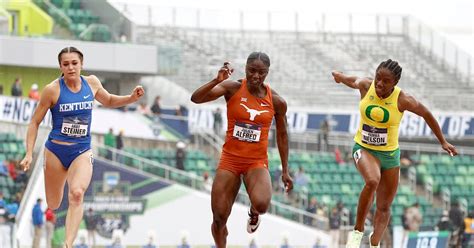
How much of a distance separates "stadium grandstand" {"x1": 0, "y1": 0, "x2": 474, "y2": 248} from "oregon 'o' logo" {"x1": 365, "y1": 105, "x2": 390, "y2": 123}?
14805 mm

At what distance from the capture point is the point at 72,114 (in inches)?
584

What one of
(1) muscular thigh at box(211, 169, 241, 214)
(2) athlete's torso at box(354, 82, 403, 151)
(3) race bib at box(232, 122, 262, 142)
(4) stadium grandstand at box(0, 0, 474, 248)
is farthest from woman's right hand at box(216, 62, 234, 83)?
(4) stadium grandstand at box(0, 0, 474, 248)

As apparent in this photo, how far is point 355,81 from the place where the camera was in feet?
52.5

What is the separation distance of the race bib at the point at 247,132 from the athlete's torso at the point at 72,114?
175cm

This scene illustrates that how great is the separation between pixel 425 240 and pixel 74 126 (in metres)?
16.7

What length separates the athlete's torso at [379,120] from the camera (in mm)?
15688

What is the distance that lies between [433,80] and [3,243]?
22671 mm

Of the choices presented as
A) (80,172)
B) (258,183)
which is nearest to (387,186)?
(258,183)

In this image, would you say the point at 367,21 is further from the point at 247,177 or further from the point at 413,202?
the point at 247,177

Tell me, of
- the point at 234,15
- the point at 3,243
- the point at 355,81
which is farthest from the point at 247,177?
the point at 234,15

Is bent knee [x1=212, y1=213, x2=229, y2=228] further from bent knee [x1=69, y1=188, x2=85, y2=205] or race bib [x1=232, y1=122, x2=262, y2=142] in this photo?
bent knee [x1=69, y1=188, x2=85, y2=205]

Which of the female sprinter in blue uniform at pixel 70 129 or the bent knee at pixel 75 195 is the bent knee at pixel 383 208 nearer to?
the female sprinter in blue uniform at pixel 70 129

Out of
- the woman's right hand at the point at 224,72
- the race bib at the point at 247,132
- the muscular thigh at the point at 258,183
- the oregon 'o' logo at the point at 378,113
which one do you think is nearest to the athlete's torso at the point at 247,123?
the race bib at the point at 247,132

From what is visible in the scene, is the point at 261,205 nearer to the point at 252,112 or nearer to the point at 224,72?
the point at 252,112
